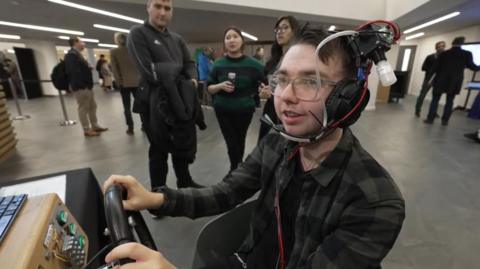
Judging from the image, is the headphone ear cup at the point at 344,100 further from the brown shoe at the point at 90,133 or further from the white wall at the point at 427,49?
the white wall at the point at 427,49

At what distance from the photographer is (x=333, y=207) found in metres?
0.68

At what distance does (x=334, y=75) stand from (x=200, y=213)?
635mm

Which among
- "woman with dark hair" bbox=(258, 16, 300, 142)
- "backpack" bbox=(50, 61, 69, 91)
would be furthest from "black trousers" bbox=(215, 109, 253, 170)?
"backpack" bbox=(50, 61, 69, 91)

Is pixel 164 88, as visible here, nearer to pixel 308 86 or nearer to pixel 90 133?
pixel 308 86

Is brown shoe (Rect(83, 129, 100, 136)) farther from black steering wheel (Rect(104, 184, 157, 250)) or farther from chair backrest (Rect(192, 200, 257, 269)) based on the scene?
black steering wheel (Rect(104, 184, 157, 250))

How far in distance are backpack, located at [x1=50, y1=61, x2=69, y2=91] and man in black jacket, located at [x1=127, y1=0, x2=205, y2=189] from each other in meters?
3.27

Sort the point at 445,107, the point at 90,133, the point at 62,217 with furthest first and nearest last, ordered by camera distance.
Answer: the point at 445,107 → the point at 90,133 → the point at 62,217

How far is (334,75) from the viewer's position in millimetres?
680

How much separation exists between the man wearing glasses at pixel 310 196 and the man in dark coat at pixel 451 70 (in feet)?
19.2

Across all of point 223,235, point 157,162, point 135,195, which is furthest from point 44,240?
point 157,162

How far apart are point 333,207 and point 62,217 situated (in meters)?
0.67

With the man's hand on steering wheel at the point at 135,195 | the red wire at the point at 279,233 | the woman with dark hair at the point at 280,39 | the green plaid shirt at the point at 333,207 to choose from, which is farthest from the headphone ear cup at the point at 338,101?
the woman with dark hair at the point at 280,39

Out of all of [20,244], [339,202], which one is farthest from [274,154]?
[20,244]

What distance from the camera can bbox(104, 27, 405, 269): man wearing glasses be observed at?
23.9 inches
